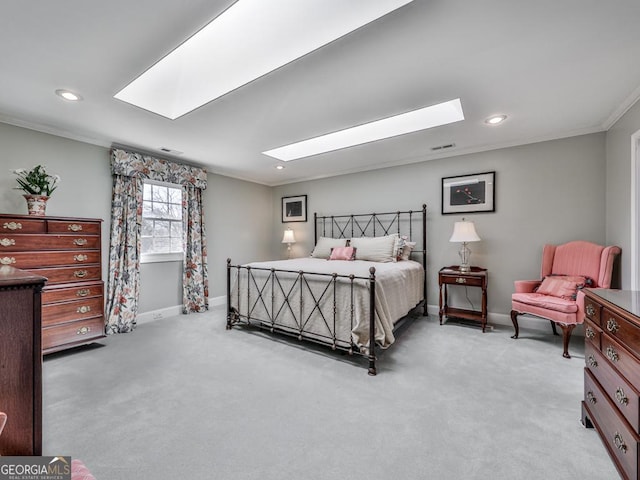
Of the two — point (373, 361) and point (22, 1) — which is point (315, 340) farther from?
point (22, 1)

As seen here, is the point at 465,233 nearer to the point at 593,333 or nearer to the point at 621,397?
the point at 593,333

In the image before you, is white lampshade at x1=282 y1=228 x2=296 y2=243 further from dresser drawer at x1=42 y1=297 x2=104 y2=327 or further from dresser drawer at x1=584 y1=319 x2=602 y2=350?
dresser drawer at x1=584 y1=319 x2=602 y2=350

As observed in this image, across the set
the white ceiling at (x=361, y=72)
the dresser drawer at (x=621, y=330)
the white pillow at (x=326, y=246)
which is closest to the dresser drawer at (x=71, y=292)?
the white ceiling at (x=361, y=72)

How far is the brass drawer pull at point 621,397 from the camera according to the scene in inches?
50.1

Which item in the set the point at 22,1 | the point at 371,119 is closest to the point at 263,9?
the point at 22,1

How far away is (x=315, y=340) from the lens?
2.89 m

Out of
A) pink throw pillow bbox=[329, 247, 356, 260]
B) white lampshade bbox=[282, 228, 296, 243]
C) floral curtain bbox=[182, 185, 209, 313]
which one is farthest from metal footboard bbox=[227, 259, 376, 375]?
white lampshade bbox=[282, 228, 296, 243]

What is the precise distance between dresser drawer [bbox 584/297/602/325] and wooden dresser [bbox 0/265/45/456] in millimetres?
2601

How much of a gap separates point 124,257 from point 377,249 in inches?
134

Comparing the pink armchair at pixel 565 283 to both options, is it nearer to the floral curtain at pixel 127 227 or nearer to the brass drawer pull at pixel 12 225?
the floral curtain at pixel 127 227

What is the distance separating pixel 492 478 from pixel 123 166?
4585 mm

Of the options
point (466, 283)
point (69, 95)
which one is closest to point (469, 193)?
point (466, 283)

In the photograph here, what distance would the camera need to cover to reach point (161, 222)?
422cm

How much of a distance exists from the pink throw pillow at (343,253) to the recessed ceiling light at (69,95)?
10.9 feet
